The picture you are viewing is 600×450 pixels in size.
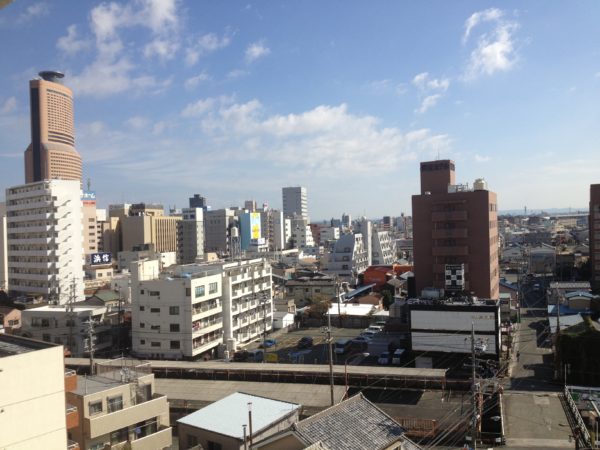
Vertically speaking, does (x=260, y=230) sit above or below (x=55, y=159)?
below

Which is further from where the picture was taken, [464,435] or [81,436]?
[464,435]

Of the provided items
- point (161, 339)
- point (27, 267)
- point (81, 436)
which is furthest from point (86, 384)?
point (27, 267)

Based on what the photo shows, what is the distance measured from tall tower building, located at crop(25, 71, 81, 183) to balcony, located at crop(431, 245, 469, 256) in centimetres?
13378

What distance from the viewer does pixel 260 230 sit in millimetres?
112250

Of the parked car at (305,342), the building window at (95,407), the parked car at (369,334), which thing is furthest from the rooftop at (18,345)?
the parked car at (369,334)

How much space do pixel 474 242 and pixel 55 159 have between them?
14211 centimetres

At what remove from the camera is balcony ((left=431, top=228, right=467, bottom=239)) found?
3891 cm

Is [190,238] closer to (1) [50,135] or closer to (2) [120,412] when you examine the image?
(1) [50,135]

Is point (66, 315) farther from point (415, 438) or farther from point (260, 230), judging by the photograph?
point (260, 230)

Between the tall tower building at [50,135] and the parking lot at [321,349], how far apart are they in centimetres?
12881

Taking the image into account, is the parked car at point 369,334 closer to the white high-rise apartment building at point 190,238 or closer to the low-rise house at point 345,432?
the low-rise house at point 345,432

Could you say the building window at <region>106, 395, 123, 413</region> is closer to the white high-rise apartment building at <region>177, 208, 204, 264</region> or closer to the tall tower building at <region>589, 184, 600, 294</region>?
the tall tower building at <region>589, 184, 600, 294</region>

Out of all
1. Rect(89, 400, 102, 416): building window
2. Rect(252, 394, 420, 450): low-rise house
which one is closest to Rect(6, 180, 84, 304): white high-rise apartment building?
Rect(89, 400, 102, 416): building window

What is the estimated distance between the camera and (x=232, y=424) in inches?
619
